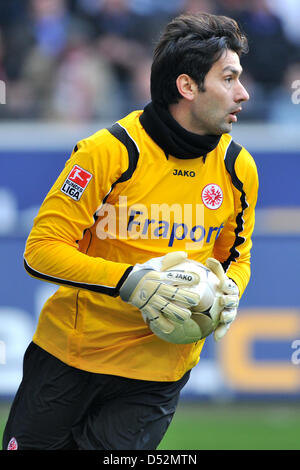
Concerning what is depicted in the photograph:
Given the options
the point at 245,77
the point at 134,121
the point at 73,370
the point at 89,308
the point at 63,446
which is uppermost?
the point at 245,77

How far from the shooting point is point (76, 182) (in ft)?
12.1

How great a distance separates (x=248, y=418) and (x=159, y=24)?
14.8 ft

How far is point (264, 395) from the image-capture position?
784cm

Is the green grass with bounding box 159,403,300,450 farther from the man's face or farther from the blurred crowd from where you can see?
the man's face

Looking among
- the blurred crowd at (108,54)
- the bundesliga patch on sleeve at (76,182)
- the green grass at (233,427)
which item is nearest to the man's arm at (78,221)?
the bundesliga patch on sleeve at (76,182)

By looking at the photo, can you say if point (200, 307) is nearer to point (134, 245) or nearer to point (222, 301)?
point (222, 301)

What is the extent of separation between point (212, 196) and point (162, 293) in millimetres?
598

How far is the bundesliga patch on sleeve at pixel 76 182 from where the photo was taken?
369 cm

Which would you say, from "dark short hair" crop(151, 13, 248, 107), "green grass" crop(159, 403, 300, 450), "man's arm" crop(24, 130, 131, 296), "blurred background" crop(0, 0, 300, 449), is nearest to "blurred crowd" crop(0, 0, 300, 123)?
"blurred background" crop(0, 0, 300, 449)

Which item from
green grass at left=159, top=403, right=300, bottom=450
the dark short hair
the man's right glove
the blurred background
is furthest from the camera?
the blurred background

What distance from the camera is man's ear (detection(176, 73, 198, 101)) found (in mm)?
3840

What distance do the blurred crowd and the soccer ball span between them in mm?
5345

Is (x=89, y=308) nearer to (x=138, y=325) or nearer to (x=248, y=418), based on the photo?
(x=138, y=325)

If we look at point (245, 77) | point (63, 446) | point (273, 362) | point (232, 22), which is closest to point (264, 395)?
point (273, 362)
